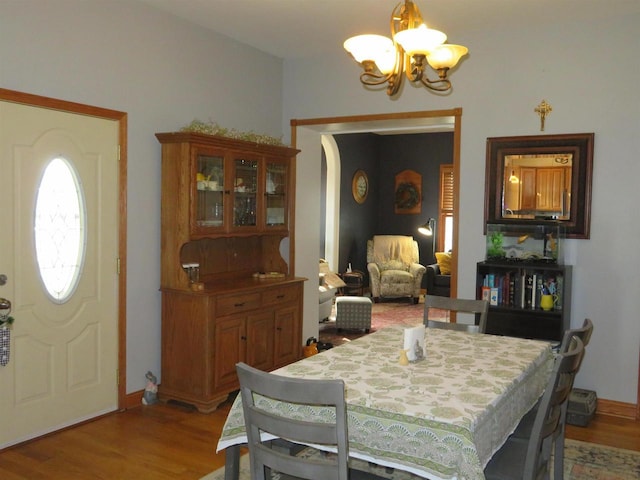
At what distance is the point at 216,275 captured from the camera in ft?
16.4

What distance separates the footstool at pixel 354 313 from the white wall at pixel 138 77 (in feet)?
8.84

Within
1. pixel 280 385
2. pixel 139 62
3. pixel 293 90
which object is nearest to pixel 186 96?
pixel 139 62

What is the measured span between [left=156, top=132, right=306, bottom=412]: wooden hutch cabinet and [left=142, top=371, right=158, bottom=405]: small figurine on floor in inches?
3.1

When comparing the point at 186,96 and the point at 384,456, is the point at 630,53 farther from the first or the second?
the point at 384,456

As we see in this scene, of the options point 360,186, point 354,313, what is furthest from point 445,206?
point 354,313

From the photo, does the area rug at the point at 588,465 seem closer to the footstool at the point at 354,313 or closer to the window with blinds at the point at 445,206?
the footstool at the point at 354,313

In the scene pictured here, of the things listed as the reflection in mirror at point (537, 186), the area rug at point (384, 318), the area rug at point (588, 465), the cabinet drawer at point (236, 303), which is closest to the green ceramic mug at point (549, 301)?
the reflection in mirror at point (537, 186)

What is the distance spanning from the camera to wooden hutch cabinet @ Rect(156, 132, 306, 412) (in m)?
4.32

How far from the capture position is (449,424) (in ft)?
6.47

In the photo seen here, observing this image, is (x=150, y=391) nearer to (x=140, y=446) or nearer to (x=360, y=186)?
(x=140, y=446)

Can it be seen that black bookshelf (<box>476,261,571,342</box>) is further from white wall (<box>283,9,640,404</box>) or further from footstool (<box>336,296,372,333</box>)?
footstool (<box>336,296,372,333</box>)

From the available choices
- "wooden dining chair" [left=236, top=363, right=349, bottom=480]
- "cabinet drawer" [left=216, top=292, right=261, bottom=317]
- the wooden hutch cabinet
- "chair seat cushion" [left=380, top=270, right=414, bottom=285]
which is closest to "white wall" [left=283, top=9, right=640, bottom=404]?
the wooden hutch cabinet

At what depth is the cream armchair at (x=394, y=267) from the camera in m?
9.42

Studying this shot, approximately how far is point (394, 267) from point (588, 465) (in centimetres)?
633
